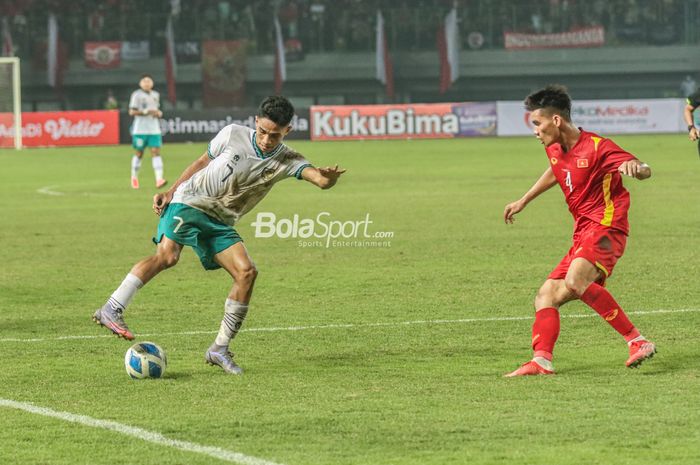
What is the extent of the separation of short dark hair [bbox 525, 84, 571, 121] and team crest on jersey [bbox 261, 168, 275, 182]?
5.61 feet

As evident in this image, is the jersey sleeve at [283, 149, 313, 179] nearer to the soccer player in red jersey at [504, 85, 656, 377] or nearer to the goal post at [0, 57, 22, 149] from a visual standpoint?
the soccer player in red jersey at [504, 85, 656, 377]

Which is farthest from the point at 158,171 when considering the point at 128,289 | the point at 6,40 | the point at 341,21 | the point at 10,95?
→ the point at 6,40

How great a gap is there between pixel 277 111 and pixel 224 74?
173ft

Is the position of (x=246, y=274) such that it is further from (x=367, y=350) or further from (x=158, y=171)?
(x=158, y=171)

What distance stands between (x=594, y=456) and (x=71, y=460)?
2.39m

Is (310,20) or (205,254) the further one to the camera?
(310,20)

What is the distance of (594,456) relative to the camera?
19.6 feet

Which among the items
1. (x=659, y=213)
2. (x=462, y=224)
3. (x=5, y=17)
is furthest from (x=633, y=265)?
(x=5, y=17)

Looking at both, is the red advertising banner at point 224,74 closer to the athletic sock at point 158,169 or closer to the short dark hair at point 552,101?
the athletic sock at point 158,169

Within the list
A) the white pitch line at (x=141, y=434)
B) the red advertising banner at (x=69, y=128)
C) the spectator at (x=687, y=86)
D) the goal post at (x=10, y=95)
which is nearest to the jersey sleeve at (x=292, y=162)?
the white pitch line at (x=141, y=434)

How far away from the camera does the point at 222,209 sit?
8.76m

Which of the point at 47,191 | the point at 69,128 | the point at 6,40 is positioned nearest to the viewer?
the point at 47,191

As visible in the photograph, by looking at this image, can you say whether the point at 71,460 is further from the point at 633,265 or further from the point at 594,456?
the point at 633,265

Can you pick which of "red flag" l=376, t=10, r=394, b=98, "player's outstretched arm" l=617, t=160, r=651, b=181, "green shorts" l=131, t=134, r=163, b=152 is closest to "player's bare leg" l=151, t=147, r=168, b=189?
"green shorts" l=131, t=134, r=163, b=152
